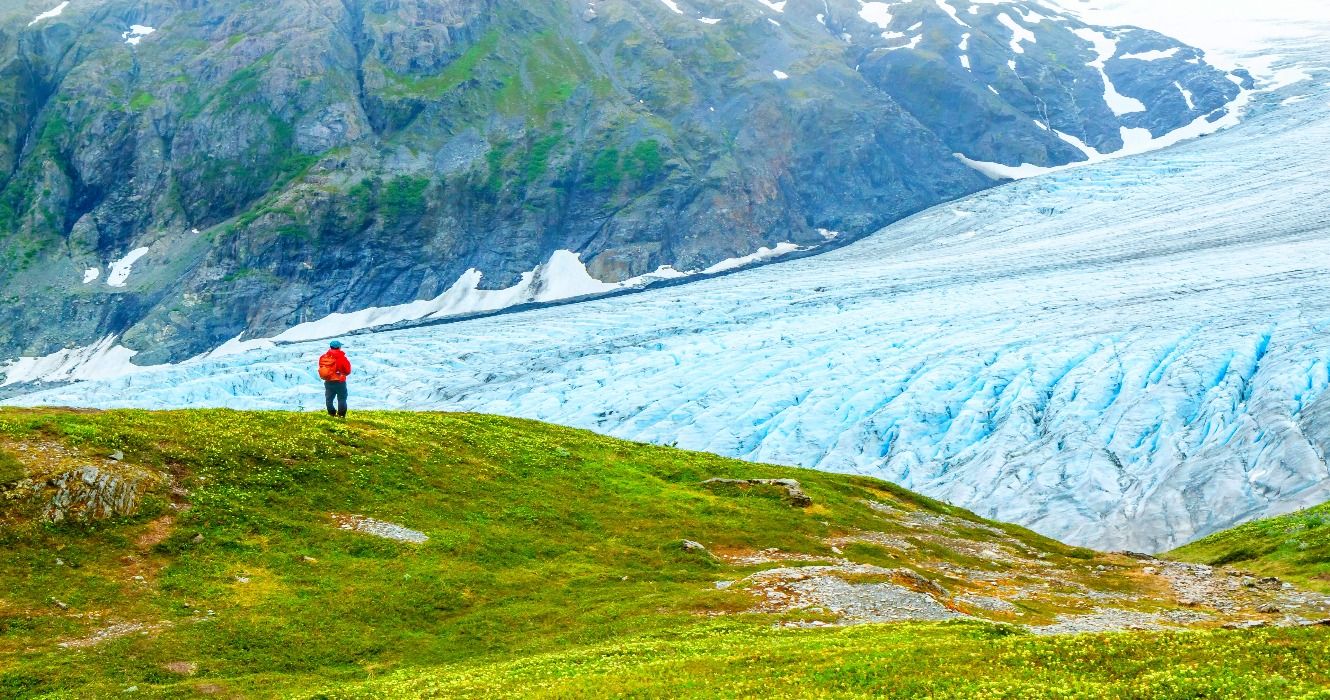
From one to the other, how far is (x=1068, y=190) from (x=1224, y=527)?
119 m

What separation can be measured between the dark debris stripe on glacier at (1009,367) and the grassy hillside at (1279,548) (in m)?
6.85

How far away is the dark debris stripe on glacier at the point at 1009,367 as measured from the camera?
6097 centimetres

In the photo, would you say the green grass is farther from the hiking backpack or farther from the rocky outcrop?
the rocky outcrop

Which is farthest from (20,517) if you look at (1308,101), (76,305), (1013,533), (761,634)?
(1308,101)

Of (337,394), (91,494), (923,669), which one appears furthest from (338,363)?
(923,669)

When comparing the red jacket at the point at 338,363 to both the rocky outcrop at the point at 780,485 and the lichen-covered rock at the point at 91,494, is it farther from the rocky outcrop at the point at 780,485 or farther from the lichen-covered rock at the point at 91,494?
the rocky outcrop at the point at 780,485

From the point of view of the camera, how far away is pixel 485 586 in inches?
1132

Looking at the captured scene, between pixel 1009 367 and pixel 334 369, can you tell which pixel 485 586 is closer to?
pixel 334 369

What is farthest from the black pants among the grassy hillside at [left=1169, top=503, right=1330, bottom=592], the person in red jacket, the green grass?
the grassy hillside at [left=1169, top=503, right=1330, bottom=592]

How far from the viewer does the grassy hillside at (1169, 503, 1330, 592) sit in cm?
3872

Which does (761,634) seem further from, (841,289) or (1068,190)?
(1068,190)

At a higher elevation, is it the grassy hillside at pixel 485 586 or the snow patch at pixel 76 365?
the grassy hillside at pixel 485 586

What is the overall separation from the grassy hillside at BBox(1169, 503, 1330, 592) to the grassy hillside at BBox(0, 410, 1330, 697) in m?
5.58

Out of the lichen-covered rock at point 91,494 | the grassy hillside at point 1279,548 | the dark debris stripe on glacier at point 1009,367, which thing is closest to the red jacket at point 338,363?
the lichen-covered rock at point 91,494
